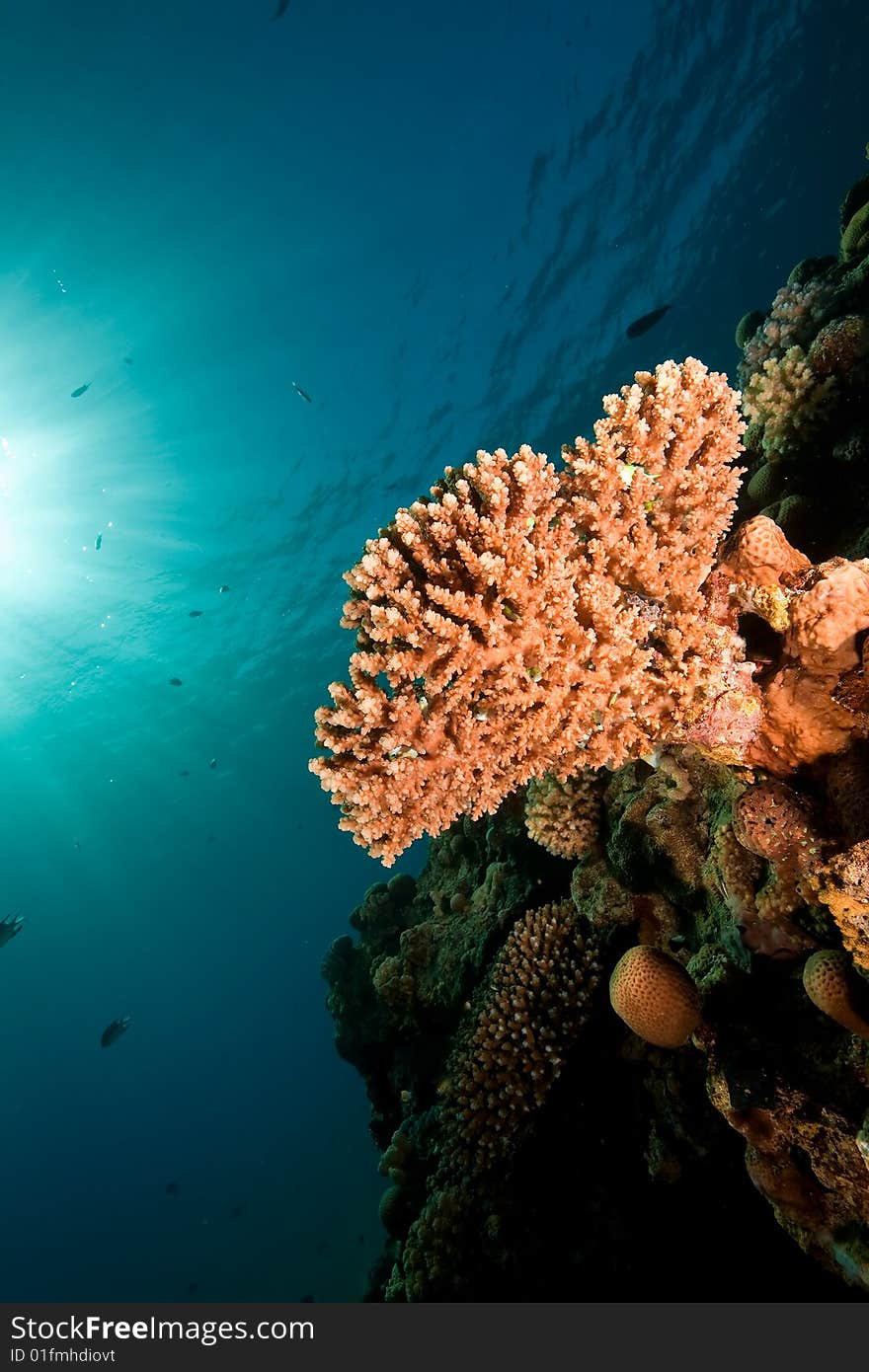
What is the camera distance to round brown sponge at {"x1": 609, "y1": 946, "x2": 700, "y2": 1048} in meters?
3.89

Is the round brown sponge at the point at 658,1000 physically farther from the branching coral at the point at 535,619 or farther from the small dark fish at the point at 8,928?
the small dark fish at the point at 8,928

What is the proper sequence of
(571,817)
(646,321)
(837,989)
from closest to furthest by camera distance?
(837,989) → (571,817) → (646,321)

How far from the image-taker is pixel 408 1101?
6.79 metres

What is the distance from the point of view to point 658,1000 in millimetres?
3904

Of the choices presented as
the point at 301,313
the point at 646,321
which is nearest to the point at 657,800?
the point at 646,321

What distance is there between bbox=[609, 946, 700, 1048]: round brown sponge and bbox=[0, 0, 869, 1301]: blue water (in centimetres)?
2260

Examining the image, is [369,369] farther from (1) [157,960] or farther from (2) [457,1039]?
(1) [157,960]

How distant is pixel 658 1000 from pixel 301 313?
94.7 feet

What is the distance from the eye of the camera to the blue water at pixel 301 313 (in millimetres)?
18328

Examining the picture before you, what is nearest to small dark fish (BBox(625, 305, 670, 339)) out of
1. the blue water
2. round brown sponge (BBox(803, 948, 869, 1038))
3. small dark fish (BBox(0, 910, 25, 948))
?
round brown sponge (BBox(803, 948, 869, 1038))

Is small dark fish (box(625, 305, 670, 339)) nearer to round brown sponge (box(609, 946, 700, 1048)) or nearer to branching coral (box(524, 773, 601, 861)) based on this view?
branching coral (box(524, 773, 601, 861))

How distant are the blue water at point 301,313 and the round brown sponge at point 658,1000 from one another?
22.6 m

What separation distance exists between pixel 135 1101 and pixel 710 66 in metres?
103

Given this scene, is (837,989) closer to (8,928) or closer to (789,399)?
(789,399)
